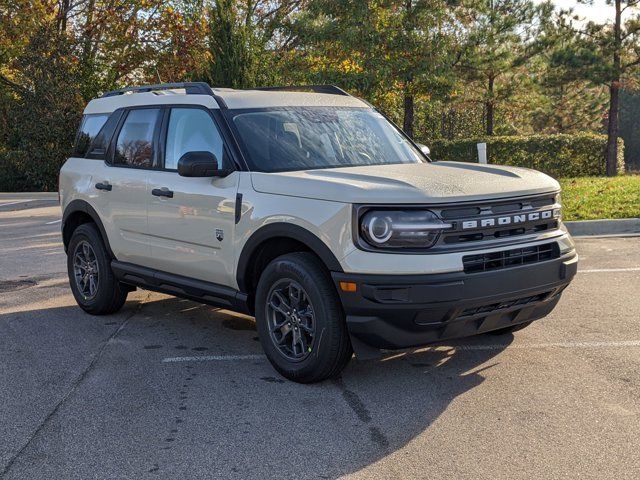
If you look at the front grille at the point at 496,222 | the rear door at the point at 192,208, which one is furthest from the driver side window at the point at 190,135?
the front grille at the point at 496,222

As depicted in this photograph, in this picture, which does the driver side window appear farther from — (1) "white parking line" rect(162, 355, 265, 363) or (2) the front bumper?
(2) the front bumper

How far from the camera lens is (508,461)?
3.88m

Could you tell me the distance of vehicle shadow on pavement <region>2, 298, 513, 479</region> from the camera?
13.0 ft

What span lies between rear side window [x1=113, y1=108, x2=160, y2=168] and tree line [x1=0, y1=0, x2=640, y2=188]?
13.7 meters

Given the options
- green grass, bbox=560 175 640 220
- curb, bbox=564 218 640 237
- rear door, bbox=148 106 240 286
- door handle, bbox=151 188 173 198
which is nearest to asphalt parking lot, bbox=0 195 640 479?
→ rear door, bbox=148 106 240 286

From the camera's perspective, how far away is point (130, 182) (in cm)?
653

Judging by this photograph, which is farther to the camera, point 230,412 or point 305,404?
point 305,404

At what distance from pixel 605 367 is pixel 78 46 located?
2241cm

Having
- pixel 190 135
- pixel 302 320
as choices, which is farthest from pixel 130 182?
pixel 302 320

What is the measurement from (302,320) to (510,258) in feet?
4.42

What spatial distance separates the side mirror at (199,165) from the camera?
17.9 feet

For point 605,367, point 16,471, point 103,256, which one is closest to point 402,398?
point 605,367

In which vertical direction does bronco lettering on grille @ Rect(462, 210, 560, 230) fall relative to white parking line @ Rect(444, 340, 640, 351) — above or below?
above

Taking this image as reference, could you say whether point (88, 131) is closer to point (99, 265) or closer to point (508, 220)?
point (99, 265)
